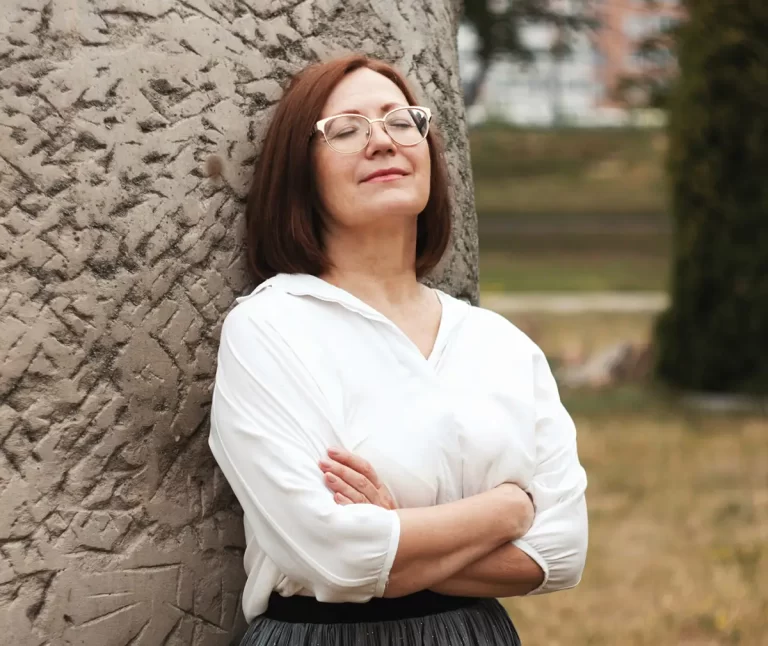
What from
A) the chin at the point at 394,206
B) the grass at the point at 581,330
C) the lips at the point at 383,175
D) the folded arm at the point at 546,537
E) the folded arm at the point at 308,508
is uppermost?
the lips at the point at 383,175

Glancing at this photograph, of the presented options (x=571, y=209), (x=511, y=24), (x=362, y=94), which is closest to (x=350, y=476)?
(x=362, y=94)

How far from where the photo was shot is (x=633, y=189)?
65.7 feet

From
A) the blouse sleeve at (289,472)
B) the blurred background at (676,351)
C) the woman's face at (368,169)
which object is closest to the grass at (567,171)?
the blurred background at (676,351)

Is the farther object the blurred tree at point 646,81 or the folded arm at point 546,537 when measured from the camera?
the blurred tree at point 646,81

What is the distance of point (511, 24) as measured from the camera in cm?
2030

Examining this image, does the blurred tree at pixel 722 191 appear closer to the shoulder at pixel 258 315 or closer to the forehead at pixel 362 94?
the forehead at pixel 362 94

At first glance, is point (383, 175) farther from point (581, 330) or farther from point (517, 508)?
point (581, 330)

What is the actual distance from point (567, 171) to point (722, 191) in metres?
12.4

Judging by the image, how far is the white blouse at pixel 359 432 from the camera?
1933mm

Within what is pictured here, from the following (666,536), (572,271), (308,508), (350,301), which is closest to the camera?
(308,508)

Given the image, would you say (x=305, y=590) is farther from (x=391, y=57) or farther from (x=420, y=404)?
(x=391, y=57)

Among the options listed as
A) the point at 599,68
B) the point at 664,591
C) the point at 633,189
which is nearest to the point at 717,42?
the point at 664,591

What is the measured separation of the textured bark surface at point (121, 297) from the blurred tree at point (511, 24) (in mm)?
18087

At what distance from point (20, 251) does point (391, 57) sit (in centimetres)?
88
